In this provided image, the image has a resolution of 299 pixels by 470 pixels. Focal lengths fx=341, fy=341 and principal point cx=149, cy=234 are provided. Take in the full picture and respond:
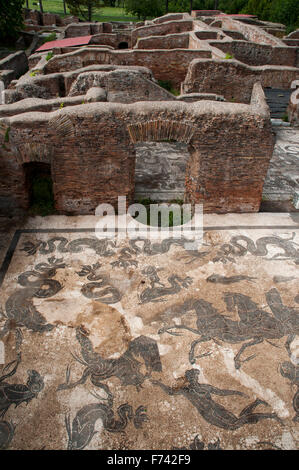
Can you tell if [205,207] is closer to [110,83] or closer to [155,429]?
[155,429]

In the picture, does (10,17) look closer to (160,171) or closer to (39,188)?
(160,171)

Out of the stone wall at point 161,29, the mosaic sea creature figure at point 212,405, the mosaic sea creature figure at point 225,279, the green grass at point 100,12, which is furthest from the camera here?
the green grass at point 100,12

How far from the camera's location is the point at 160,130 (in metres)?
6.12

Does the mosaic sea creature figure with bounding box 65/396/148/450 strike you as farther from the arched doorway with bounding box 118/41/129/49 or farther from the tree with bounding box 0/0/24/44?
the tree with bounding box 0/0/24/44

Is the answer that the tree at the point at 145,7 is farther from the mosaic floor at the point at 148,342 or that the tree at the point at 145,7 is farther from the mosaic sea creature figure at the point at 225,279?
the mosaic sea creature figure at the point at 225,279

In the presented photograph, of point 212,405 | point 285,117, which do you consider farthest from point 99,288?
point 285,117

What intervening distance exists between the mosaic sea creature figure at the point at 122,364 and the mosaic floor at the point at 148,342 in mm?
13

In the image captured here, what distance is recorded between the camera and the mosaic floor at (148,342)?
144 inches

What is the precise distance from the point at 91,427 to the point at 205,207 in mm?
4726

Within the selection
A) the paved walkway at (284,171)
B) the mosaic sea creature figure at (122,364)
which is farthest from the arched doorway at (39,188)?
the paved walkway at (284,171)

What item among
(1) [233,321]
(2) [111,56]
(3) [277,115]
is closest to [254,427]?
(1) [233,321]

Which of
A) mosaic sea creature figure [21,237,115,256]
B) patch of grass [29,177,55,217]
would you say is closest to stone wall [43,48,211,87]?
patch of grass [29,177,55,217]

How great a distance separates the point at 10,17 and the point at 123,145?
69.3 ft

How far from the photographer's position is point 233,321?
486 centimetres
